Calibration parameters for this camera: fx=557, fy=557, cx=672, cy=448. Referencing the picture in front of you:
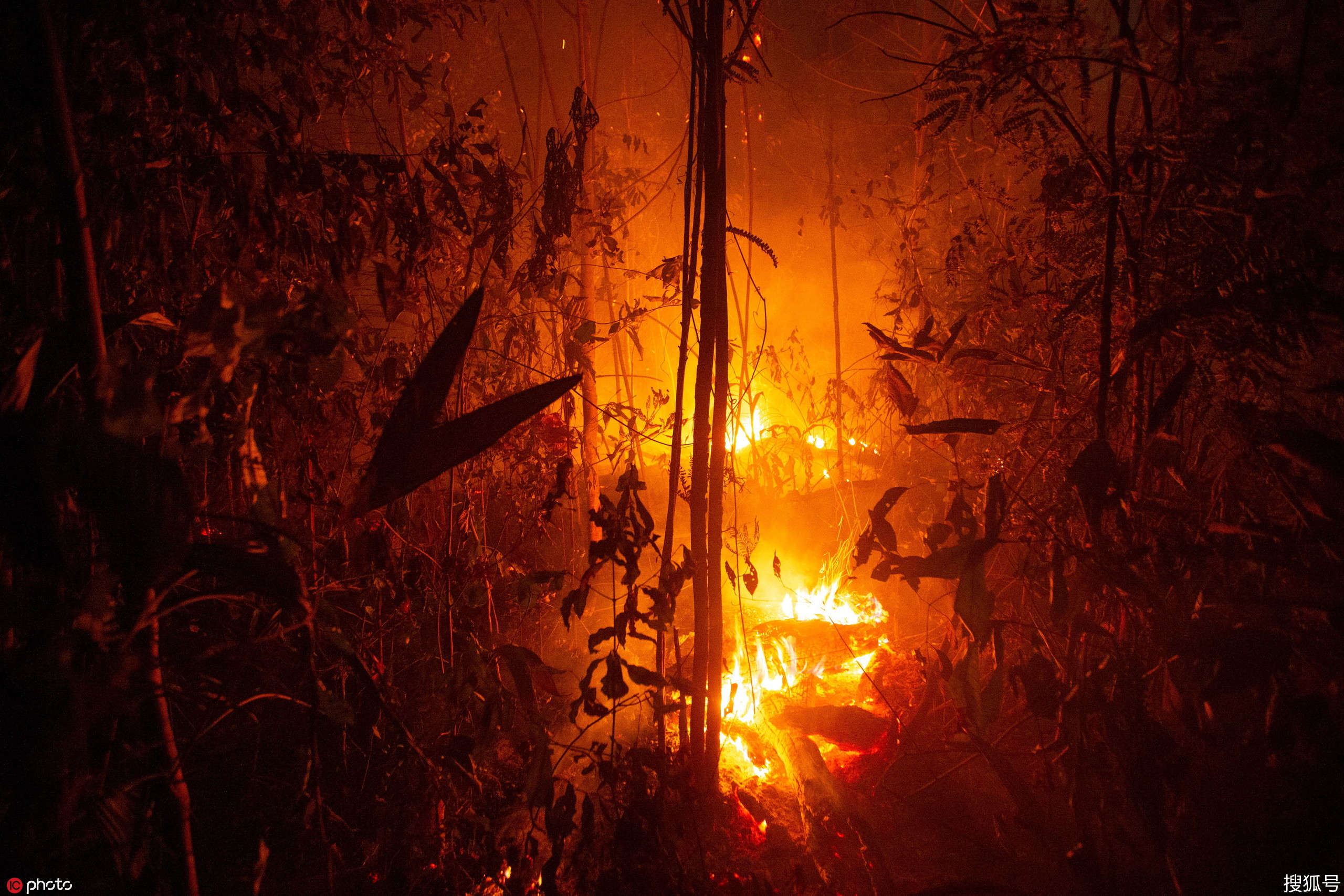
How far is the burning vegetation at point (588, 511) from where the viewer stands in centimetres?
107

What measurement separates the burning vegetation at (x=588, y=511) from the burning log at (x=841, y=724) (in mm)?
30

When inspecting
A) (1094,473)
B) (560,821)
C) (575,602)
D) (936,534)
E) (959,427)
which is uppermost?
(959,427)

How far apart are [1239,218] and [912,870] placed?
291 cm

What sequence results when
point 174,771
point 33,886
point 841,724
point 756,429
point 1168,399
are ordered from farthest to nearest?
point 756,429 → point 841,724 → point 1168,399 → point 174,771 → point 33,886

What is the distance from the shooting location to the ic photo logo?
985mm

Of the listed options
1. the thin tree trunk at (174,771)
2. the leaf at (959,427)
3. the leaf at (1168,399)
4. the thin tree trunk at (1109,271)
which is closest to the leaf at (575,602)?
the thin tree trunk at (174,771)

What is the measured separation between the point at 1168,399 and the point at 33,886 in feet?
9.16

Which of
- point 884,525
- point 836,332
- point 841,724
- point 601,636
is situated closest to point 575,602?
point 601,636

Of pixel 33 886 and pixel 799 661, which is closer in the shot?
pixel 33 886

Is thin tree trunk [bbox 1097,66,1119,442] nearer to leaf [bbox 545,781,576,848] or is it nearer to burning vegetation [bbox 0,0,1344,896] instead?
burning vegetation [bbox 0,0,1344,896]

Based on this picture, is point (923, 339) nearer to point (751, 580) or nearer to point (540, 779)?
point (751, 580)

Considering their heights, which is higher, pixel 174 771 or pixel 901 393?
pixel 901 393

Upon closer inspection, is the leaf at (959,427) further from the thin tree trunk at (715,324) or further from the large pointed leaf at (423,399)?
the large pointed leaf at (423,399)

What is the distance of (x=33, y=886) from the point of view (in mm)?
1023
